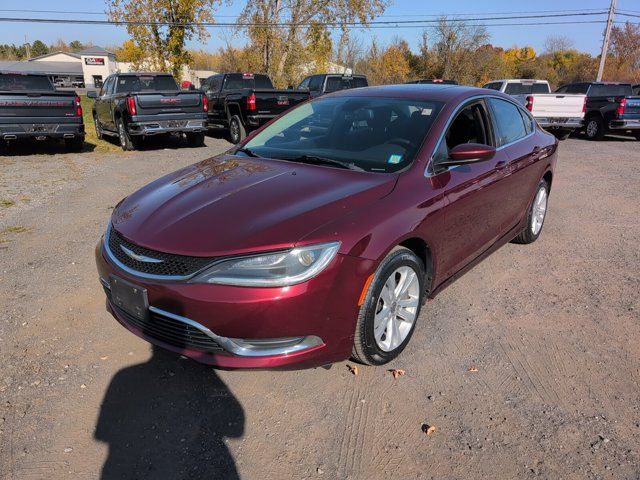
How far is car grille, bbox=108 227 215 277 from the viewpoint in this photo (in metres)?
2.58

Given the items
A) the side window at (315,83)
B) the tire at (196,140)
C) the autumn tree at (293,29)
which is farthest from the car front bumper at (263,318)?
the autumn tree at (293,29)

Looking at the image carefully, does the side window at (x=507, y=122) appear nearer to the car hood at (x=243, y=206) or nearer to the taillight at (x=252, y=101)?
the car hood at (x=243, y=206)

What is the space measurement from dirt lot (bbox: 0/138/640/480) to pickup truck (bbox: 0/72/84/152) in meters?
7.25

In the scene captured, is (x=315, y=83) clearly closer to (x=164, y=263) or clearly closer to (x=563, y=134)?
(x=563, y=134)

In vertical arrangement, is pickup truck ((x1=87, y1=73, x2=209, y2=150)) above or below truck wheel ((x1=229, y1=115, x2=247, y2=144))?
above

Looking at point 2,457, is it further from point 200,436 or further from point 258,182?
point 258,182

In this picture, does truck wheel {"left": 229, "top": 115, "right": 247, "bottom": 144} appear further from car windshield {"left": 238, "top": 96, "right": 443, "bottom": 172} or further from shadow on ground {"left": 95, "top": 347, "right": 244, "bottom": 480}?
shadow on ground {"left": 95, "top": 347, "right": 244, "bottom": 480}

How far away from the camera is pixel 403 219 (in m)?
2.99

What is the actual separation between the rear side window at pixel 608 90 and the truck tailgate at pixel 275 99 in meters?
10.1

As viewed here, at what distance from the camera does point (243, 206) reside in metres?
2.94

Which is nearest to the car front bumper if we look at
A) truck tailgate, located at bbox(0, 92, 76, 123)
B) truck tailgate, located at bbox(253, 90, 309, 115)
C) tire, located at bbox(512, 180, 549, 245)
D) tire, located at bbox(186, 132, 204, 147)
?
tire, located at bbox(512, 180, 549, 245)

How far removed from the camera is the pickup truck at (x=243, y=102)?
12.6m

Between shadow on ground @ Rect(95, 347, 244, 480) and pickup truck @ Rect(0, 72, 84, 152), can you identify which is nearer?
shadow on ground @ Rect(95, 347, 244, 480)

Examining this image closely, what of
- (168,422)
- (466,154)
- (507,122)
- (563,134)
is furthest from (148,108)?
(563,134)
